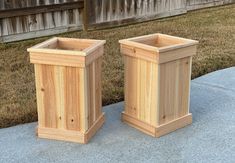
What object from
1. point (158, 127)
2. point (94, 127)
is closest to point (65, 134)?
point (94, 127)

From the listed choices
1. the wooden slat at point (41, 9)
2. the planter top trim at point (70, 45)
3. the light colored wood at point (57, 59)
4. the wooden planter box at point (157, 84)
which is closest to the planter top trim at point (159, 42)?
the wooden planter box at point (157, 84)

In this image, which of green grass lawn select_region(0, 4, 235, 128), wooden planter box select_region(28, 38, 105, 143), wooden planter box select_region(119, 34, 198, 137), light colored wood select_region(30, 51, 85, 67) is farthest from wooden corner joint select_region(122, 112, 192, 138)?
light colored wood select_region(30, 51, 85, 67)

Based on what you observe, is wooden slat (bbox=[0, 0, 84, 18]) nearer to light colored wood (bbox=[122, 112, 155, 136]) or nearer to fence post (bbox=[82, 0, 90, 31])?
fence post (bbox=[82, 0, 90, 31])

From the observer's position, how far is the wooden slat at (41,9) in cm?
612

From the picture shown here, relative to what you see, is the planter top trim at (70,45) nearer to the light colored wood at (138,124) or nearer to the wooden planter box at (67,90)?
the wooden planter box at (67,90)

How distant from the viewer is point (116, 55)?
18.9ft

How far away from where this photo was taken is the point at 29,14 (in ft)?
20.7

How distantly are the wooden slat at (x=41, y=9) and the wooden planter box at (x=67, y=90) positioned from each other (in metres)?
2.83

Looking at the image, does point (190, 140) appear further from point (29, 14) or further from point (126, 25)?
point (126, 25)

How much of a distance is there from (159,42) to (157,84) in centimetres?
58

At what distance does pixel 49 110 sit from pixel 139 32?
3917 mm

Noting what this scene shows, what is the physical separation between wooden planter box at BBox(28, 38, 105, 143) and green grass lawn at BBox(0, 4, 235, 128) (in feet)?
1.61

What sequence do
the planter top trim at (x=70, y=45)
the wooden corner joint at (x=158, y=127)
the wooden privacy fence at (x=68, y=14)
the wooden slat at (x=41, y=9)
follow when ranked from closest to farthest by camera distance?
the planter top trim at (x=70, y=45), the wooden corner joint at (x=158, y=127), the wooden slat at (x=41, y=9), the wooden privacy fence at (x=68, y=14)

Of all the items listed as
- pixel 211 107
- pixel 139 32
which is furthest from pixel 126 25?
pixel 211 107
